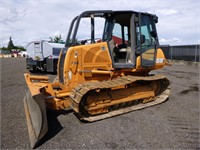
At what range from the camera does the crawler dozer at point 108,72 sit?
16.2ft

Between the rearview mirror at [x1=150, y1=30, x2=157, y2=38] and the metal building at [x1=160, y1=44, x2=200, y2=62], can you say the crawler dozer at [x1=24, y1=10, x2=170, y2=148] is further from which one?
the metal building at [x1=160, y1=44, x2=200, y2=62]

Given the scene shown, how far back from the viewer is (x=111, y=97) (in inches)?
206

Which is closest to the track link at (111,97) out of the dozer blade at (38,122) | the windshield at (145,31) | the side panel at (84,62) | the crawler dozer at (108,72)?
the crawler dozer at (108,72)

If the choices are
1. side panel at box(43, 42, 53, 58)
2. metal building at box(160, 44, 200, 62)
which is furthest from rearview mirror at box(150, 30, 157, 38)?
metal building at box(160, 44, 200, 62)

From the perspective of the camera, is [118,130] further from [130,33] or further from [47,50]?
[47,50]

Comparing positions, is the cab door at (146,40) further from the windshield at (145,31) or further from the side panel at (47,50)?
the side panel at (47,50)

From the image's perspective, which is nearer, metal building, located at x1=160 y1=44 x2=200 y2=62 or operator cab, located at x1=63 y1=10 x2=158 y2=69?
operator cab, located at x1=63 y1=10 x2=158 y2=69

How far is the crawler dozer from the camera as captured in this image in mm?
4940

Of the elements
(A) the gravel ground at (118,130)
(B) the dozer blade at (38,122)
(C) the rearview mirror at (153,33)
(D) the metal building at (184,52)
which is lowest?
(A) the gravel ground at (118,130)

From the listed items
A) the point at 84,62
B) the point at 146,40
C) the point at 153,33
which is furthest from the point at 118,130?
the point at 153,33

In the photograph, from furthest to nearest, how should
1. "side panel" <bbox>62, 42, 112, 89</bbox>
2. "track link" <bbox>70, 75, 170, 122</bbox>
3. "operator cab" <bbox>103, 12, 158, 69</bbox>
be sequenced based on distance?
"operator cab" <bbox>103, 12, 158, 69</bbox>
"side panel" <bbox>62, 42, 112, 89</bbox>
"track link" <bbox>70, 75, 170, 122</bbox>

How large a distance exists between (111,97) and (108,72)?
76 centimetres

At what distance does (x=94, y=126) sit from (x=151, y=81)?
2.53 meters

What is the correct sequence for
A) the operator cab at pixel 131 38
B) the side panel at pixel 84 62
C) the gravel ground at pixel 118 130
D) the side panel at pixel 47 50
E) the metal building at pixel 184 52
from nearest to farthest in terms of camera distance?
1. the gravel ground at pixel 118 130
2. the side panel at pixel 84 62
3. the operator cab at pixel 131 38
4. the side panel at pixel 47 50
5. the metal building at pixel 184 52
